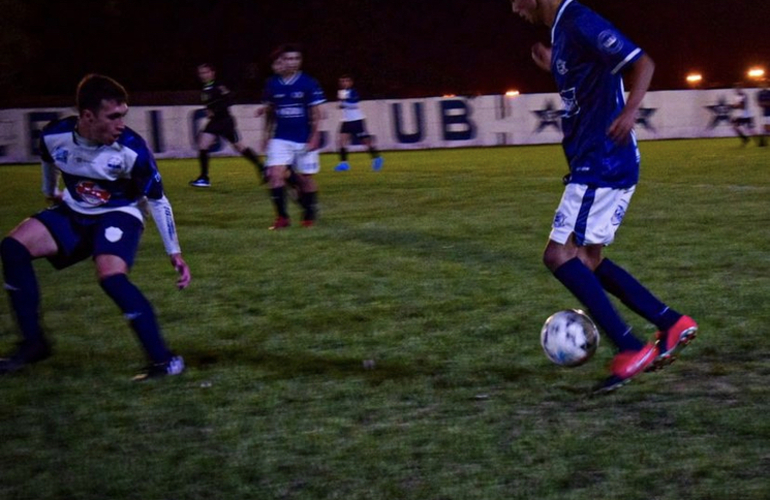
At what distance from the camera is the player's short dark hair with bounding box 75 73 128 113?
Answer: 15.6 feet

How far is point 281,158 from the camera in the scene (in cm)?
1027

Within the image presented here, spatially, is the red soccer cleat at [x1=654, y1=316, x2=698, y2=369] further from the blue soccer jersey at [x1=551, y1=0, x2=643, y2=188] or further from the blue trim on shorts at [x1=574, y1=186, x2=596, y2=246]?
the blue soccer jersey at [x1=551, y1=0, x2=643, y2=188]

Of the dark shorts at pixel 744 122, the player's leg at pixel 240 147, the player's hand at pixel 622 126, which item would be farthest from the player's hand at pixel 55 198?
the dark shorts at pixel 744 122

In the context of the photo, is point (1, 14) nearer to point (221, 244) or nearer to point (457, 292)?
point (221, 244)

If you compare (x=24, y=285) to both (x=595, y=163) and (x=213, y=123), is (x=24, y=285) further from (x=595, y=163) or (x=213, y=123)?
(x=213, y=123)

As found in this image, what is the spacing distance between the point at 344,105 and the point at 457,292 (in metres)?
14.5

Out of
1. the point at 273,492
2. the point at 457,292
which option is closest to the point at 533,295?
the point at 457,292

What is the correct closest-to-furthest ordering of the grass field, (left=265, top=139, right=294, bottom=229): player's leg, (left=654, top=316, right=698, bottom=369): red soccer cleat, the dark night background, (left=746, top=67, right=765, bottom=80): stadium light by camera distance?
1. the grass field
2. (left=654, top=316, right=698, bottom=369): red soccer cleat
3. (left=265, top=139, right=294, bottom=229): player's leg
4. the dark night background
5. (left=746, top=67, right=765, bottom=80): stadium light

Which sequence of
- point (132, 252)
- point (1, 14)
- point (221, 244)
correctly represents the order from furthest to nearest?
point (1, 14), point (221, 244), point (132, 252)

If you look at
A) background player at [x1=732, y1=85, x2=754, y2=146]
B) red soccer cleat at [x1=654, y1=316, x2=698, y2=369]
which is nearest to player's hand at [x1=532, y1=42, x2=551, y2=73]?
red soccer cleat at [x1=654, y1=316, x2=698, y2=369]

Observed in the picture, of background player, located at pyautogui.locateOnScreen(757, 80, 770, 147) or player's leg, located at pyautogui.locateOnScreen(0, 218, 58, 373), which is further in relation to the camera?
background player, located at pyautogui.locateOnScreen(757, 80, 770, 147)

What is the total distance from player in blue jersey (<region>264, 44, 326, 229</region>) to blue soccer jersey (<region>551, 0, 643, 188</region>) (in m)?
5.96

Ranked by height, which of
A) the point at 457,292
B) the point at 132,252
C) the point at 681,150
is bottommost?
the point at 681,150

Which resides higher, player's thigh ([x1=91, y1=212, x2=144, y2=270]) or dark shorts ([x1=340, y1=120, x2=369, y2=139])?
player's thigh ([x1=91, y1=212, x2=144, y2=270])
